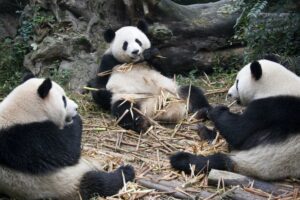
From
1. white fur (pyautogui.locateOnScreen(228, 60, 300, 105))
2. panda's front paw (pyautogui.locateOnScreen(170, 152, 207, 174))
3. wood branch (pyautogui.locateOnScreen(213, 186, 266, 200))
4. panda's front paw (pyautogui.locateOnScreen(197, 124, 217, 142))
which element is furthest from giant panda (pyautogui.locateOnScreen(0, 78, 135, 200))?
white fur (pyautogui.locateOnScreen(228, 60, 300, 105))

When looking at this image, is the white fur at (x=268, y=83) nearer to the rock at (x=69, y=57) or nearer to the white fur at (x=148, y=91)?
the white fur at (x=148, y=91)

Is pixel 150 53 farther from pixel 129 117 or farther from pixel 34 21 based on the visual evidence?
pixel 34 21

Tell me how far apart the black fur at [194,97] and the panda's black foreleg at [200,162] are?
5.72 feet

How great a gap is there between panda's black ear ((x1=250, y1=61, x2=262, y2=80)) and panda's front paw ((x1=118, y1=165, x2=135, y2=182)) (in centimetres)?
157

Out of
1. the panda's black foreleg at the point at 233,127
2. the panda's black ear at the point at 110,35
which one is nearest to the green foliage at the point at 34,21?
the panda's black ear at the point at 110,35

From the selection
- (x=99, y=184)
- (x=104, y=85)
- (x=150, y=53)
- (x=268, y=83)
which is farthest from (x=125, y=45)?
(x=99, y=184)

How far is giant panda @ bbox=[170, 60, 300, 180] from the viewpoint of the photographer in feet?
16.5

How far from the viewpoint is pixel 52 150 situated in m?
4.77

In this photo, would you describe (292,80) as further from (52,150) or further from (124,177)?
(52,150)

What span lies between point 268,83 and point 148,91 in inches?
84.2

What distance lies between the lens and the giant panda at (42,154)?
15.2ft

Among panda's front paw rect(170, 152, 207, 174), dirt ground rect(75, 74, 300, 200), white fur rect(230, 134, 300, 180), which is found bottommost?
dirt ground rect(75, 74, 300, 200)

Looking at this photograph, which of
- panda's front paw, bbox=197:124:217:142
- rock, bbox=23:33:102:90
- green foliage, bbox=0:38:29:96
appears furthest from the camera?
green foliage, bbox=0:38:29:96

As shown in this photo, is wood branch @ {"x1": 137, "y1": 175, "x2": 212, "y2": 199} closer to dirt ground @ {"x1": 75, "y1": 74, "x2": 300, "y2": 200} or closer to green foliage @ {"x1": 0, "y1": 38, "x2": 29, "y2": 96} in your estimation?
dirt ground @ {"x1": 75, "y1": 74, "x2": 300, "y2": 200}
